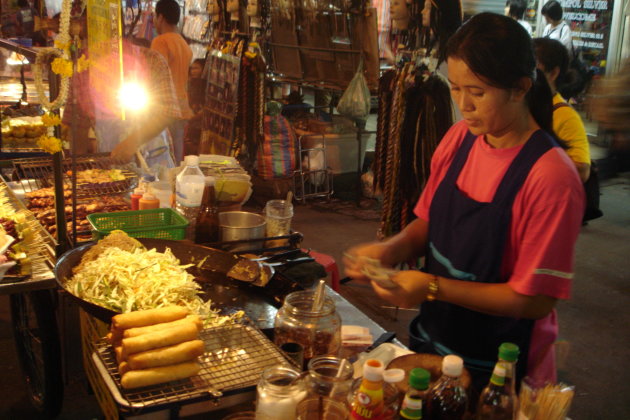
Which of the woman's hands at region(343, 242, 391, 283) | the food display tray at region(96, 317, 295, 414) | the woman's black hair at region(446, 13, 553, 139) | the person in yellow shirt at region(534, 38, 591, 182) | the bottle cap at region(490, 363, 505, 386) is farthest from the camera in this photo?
the person in yellow shirt at region(534, 38, 591, 182)

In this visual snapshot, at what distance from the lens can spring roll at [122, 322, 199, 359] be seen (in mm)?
1764

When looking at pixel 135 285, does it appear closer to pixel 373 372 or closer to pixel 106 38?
pixel 373 372

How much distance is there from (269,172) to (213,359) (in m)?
6.24

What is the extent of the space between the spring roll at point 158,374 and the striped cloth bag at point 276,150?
6.29 meters

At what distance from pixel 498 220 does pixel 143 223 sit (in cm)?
199

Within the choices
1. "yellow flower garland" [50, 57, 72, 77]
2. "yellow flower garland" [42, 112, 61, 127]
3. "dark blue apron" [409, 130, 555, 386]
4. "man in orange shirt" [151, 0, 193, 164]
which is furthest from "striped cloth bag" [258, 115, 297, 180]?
"dark blue apron" [409, 130, 555, 386]

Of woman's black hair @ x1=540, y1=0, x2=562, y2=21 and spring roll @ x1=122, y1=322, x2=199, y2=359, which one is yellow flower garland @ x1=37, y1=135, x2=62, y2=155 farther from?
woman's black hair @ x1=540, y1=0, x2=562, y2=21

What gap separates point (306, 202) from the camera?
8570mm

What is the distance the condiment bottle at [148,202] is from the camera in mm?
3420

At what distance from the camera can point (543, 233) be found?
1899 mm

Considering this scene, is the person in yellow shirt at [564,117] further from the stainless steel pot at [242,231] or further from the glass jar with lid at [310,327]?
the glass jar with lid at [310,327]

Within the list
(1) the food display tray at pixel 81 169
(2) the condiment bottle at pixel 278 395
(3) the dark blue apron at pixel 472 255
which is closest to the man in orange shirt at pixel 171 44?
(1) the food display tray at pixel 81 169

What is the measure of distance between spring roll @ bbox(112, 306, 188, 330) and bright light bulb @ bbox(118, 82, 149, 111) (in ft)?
8.50

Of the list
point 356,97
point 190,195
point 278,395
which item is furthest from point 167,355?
point 356,97
